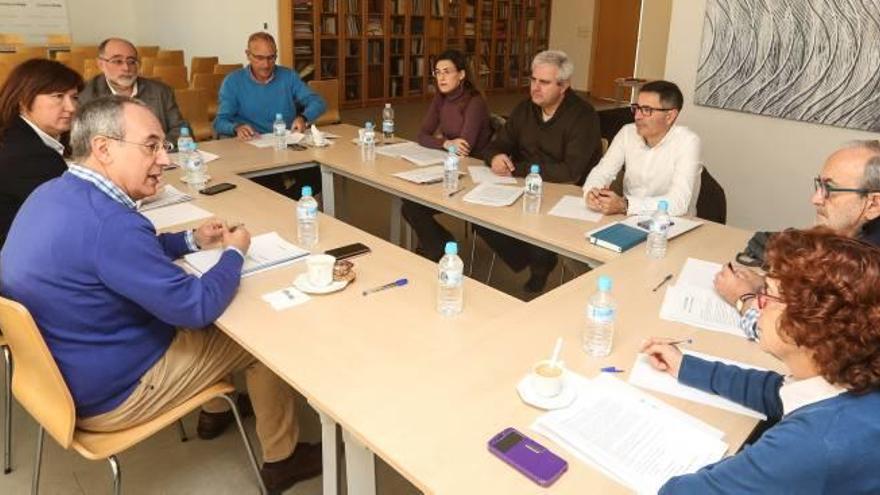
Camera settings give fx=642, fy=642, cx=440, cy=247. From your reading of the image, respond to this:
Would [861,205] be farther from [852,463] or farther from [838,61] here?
[838,61]

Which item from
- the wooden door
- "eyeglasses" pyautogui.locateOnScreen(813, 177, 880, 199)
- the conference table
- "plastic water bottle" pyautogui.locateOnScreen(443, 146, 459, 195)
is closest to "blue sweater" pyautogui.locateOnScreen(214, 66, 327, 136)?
"plastic water bottle" pyautogui.locateOnScreen(443, 146, 459, 195)

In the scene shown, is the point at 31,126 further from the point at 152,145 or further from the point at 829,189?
the point at 829,189

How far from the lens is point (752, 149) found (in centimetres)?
412

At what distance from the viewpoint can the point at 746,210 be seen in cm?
423

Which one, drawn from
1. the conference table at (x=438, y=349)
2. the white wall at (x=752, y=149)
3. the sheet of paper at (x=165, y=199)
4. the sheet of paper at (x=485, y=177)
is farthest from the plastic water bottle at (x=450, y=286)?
the white wall at (x=752, y=149)

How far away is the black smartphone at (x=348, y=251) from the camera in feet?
7.36

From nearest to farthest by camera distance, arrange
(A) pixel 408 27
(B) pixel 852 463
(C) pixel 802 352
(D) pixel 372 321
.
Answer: (B) pixel 852 463, (C) pixel 802 352, (D) pixel 372 321, (A) pixel 408 27

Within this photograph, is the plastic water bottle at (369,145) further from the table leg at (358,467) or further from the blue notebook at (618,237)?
the table leg at (358,467)

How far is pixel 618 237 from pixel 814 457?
4.77ft

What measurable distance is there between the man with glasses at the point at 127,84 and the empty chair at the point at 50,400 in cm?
228

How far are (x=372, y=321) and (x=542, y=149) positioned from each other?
2.04m

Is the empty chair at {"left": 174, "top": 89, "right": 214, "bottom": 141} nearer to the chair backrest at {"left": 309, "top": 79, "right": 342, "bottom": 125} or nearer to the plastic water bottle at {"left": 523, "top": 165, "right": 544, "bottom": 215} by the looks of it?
the chair backrest at {"left": 309, "top": 79, "right": 342, "bottom": 125}

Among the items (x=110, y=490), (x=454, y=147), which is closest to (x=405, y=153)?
(x=454, y=147)

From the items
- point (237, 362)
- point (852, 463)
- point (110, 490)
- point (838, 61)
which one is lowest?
point (110, 490)
